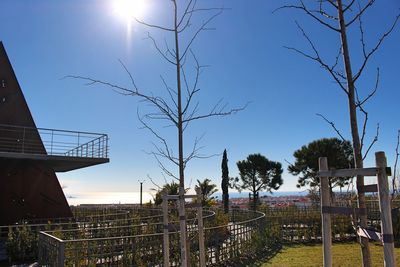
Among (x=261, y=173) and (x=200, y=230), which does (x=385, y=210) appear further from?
(x=261, y=173)

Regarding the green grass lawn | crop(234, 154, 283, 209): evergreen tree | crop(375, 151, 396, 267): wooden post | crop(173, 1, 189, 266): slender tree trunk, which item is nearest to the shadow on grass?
the green grass lawn

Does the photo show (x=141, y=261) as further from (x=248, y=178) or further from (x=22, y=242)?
(x=248, y=178)

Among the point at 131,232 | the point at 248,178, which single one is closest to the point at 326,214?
the point at 131,232

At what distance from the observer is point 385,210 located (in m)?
3.13

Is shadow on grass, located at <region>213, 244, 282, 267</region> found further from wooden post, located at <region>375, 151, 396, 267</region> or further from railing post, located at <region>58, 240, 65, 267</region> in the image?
wooden post, located at <region>375, 151, 396, 267</region>

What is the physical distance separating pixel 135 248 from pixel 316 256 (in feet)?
17.1

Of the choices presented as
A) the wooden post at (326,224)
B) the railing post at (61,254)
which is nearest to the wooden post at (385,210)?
the wooden post at (326,224)

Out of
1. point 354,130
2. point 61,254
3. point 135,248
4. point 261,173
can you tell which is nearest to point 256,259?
point 135,248

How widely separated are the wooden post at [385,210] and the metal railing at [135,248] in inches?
165

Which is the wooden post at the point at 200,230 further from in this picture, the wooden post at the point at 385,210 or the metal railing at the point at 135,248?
the wooden post at the point at 385,210

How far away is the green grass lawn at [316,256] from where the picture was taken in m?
9.64

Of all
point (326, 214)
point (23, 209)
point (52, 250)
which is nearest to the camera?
point (326, 214)

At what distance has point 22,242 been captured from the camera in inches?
480

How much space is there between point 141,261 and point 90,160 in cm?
1113
